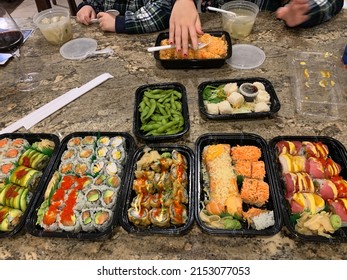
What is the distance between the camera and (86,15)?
8.37 feet

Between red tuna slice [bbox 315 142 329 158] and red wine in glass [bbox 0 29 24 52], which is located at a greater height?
red wine in glass [bbox 0 29 24 52]

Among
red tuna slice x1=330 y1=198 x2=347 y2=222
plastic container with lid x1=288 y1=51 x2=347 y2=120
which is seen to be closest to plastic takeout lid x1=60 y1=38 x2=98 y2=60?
plastic container with lid x1=288 y1=51 x2=347 y2=120

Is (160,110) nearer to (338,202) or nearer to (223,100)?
(223,100)

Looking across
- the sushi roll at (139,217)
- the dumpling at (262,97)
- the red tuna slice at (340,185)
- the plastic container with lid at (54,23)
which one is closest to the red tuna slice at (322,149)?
the red tuna slice at (340,185)

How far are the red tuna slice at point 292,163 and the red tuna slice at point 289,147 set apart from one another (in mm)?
38

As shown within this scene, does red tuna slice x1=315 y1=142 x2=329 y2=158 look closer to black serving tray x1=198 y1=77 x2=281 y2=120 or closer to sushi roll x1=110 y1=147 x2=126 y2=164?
black serving tray x1=198 y1=77 x2=281 y2=120

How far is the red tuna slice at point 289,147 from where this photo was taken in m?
1.48

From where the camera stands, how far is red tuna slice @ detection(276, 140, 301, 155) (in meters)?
1.48

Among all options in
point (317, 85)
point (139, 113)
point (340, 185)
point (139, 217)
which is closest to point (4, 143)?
point (139, 113)

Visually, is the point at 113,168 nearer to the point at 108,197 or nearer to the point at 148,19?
the point at 108,197

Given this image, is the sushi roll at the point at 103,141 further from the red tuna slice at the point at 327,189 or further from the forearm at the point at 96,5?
Result: the forearm at the point at 96,5

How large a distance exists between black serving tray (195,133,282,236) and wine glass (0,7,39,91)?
1.34m

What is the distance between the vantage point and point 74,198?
1376 mm
